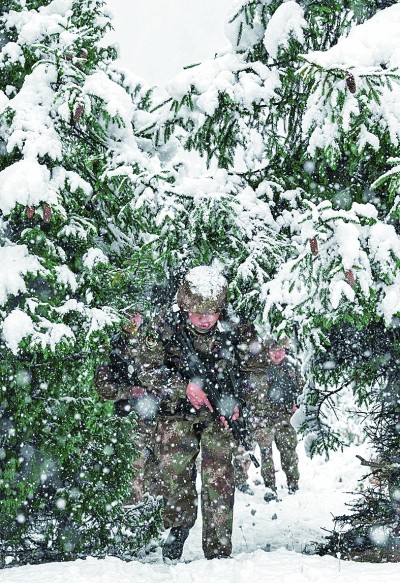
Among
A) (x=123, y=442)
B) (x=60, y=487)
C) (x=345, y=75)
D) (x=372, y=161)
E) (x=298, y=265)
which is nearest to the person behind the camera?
(x=345, y=75)

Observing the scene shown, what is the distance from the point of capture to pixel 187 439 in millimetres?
5121

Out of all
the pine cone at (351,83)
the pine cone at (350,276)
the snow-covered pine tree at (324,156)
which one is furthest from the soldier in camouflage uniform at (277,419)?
the pine cone at (351,83)

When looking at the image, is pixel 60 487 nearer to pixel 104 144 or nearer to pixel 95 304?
pixel 95 304

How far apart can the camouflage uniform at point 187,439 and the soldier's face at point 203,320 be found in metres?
0.12

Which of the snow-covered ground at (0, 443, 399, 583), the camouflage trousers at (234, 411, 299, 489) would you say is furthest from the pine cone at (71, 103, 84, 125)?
the camouflage trousers at (234, 411, 299, 489)

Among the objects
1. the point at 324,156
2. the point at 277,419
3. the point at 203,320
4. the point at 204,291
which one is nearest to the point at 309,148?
the point at 324,156

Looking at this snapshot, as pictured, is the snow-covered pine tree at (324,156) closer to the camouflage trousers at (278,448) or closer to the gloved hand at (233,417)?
the gloved hand at (233,417)

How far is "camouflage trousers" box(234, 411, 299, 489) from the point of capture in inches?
360

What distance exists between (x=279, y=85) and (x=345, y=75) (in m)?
1.22

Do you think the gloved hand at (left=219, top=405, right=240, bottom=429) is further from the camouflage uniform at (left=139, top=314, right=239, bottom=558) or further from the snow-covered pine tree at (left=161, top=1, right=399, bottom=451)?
the snow-covered pine tree at (left=161, top=1, right=399, bottom=451)

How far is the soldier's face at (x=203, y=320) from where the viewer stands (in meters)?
4.94

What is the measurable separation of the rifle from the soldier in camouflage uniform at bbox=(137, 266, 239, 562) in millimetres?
43

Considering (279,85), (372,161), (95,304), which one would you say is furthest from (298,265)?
(95,304)

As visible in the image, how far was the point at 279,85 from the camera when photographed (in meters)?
4.79
